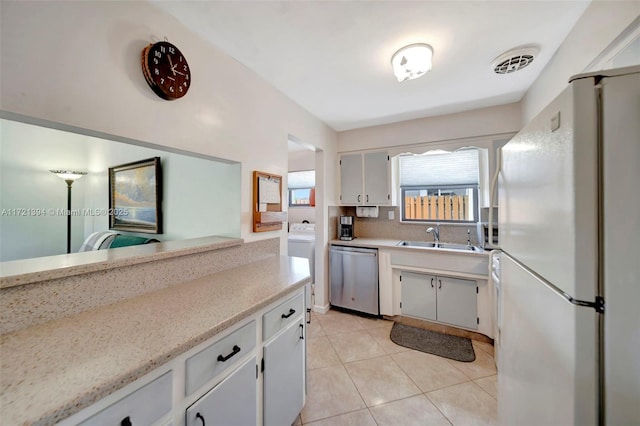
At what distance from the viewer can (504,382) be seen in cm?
117

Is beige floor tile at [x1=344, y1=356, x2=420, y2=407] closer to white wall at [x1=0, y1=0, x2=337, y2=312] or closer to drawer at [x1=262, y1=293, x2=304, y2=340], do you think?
drawer at [x1=262, y1=293, x2=304, y2=340]

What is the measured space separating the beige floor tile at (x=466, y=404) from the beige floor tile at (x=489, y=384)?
40 mm

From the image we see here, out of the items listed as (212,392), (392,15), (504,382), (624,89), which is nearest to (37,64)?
(212,392)

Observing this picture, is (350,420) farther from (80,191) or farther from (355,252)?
(80,191)

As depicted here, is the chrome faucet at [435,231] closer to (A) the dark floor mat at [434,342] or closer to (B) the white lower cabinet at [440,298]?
(B) the white lower cabinet at [440,298]

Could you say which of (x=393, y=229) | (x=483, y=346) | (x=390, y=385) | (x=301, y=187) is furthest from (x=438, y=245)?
(x=301, y=187)

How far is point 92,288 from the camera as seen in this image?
969 mm

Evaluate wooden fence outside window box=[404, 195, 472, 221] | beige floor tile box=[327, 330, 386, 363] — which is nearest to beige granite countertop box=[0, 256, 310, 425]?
beige floor tile box=[327, 330, 386, 363]

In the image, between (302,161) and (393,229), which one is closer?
(393,229)

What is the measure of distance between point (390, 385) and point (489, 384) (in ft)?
2.55

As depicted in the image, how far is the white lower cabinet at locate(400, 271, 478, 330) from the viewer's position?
2.33m

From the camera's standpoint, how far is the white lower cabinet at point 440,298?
91.8 inches

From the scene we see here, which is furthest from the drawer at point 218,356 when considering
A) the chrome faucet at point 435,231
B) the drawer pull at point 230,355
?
the chrome faucet at point 435,231

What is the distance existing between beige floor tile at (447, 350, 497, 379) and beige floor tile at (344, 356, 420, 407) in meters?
0.52
